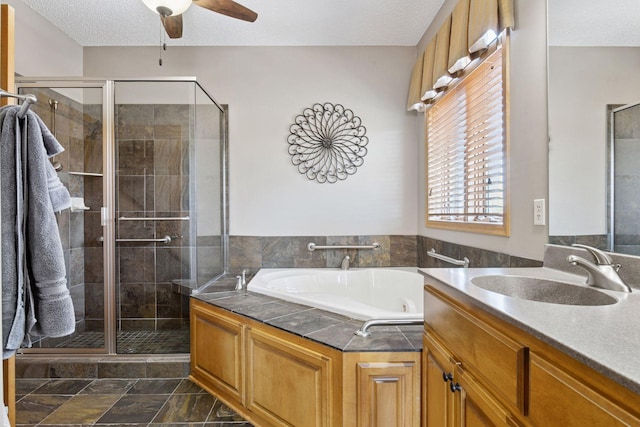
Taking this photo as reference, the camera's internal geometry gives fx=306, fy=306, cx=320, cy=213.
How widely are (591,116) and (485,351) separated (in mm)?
955

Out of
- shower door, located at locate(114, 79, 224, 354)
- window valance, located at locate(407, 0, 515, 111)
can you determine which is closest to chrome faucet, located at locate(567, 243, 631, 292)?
window valance, located at locate(407, 0, 515, 111)

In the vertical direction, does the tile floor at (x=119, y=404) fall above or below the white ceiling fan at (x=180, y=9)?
below

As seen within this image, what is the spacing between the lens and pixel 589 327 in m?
0.64

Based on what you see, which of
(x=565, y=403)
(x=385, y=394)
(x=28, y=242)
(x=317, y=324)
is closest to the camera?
(x=565, y=403)

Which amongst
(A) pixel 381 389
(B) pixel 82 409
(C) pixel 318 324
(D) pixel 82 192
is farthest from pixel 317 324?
(D) pixel 82 192

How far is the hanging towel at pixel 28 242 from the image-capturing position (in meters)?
0.96

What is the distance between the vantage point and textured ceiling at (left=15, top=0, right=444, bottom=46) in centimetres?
228

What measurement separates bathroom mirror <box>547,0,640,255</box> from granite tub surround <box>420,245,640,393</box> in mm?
236

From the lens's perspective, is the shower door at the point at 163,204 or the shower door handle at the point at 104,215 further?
the shower door at the point at 163,204

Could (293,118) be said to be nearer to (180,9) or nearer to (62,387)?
(180,9)

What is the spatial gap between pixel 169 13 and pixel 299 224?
69.5 inches

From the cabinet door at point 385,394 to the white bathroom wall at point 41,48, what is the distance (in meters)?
3.13

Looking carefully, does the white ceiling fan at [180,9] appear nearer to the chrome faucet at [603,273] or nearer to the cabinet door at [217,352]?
the cabinet door at [217,352]

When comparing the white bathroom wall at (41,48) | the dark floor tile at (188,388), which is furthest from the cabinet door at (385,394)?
the white bathroom wall at (41,48)
